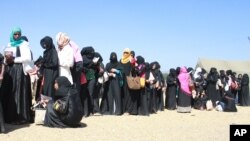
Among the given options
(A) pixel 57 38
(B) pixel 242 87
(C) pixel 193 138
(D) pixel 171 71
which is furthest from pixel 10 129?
(B) pixel 242 87

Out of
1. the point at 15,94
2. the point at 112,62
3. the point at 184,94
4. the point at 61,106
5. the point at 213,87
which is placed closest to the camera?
the point at 61,106

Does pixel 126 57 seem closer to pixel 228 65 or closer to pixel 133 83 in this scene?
pixel 133 83

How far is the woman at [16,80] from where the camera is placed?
9.43 metres

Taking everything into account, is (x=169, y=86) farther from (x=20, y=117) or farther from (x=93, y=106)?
(x=20, y=117)

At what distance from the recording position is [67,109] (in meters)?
9.23

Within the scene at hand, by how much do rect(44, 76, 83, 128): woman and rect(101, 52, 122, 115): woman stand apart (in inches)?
141

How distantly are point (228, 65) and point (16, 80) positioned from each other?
2676cm

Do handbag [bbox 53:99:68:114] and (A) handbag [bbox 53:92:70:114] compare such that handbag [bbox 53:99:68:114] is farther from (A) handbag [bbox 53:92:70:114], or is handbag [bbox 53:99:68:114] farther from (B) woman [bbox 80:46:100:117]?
(B) woman [bbox 80:46:100:117]

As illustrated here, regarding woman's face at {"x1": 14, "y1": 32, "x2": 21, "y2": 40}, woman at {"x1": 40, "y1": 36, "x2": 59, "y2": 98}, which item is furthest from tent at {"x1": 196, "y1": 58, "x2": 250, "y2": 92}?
woman's face at {"x1": 14, "y1": 32, "x2": 21, "y2": 40}

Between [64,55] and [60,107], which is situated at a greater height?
[64,55]

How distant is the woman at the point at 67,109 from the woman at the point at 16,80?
1.99 feet

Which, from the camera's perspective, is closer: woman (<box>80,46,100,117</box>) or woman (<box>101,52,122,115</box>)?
woman (<box>80,46,100,117</box>)

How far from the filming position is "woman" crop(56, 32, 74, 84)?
10.4 metres

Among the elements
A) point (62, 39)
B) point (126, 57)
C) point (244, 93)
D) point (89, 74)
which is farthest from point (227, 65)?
point (62, 39)
